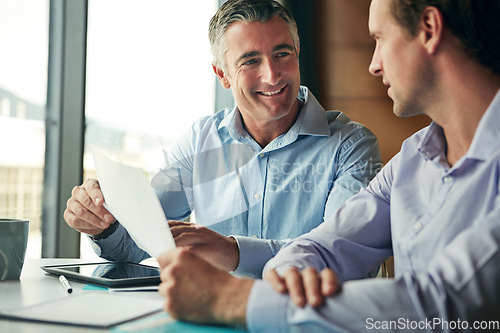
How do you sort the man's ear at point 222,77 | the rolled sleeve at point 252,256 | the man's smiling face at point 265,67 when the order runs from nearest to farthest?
1. the rolled sleeve at point 252,256
2. the man's smiling face at point 265,67
3. the man's ear at point 222,77

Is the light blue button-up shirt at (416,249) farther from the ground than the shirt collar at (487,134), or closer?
closer

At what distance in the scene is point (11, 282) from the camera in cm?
107

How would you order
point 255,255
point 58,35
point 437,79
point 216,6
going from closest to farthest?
point 437,79
point 255,255
point 58,35
point 216,6

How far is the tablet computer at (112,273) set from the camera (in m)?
1.02

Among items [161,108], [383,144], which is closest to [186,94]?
[161,108]

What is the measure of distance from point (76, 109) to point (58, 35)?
363 millimetres

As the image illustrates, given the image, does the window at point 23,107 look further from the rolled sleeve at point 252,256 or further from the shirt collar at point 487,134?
the shirt collar at point 487,134

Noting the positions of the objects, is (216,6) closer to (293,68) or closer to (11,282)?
(293,68)

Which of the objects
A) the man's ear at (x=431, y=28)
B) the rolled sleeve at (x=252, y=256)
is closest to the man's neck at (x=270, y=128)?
the rolled sleeve at (x=252, y=256)

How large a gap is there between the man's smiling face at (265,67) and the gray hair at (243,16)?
19mm

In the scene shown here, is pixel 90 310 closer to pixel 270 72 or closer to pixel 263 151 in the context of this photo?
pixel 263 151

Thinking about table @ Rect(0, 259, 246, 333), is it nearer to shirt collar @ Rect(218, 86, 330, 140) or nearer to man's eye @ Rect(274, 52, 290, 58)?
shirt collar @ Rect(218, 86, 330, 140)

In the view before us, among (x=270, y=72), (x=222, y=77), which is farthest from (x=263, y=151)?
(x=222, y=77)

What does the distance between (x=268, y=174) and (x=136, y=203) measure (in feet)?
2.78
